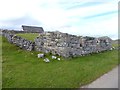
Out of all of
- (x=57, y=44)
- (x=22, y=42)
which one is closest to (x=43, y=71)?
(x=57, y=44)

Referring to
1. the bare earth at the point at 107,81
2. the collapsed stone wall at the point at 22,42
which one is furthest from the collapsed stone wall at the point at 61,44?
the bare earth at the point at 107,81

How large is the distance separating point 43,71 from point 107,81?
15.9 ft

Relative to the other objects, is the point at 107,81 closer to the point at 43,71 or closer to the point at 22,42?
the point at 43,71

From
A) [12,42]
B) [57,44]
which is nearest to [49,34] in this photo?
[57,44]

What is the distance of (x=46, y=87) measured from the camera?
1521cm

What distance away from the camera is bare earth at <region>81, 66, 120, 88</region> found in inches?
625

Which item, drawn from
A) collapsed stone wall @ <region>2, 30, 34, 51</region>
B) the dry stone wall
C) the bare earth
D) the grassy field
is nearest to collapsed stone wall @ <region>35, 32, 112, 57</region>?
the dry stone wall

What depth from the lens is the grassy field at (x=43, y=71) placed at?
52.3 ft

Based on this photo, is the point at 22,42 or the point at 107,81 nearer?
the point at 107,81

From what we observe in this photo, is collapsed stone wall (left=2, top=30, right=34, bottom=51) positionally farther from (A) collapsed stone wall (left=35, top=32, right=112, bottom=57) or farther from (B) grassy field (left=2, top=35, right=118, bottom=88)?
(B) grassy field (left=2, top=35, right=118, bottom=88)

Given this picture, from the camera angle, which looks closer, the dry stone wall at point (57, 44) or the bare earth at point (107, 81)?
the bare earth at point (107, 81)

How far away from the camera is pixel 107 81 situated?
1731 cm

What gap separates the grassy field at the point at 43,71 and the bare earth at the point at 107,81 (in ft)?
1.53

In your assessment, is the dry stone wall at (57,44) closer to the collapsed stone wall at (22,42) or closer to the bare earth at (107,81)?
the collapsed stone wall at (22,42)
